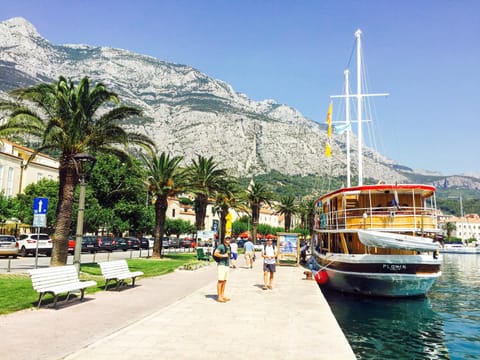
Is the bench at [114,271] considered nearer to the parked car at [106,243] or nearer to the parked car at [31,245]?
the parked car at [31,245]

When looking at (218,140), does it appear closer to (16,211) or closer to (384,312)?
(16,211)

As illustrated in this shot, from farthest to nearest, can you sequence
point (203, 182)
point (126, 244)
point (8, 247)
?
point (126, 244) < point (203, 182) < point (8, 247)

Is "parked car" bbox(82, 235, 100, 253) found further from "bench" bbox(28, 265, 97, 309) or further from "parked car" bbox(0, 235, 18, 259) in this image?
"bench" bbox(28, 265, 97, 309)

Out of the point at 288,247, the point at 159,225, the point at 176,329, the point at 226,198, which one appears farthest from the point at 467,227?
the point at 176,329

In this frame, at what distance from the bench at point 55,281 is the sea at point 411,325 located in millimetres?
7925

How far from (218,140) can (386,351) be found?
166045 mm

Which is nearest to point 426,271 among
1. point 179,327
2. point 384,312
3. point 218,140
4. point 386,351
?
point 384,312

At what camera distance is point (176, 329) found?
792cm

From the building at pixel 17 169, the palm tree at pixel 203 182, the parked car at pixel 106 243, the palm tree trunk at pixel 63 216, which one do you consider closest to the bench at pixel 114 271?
the palm tree trunk at pixel 63 216

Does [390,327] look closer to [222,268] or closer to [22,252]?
[222,268]

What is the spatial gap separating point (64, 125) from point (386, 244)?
15422mm

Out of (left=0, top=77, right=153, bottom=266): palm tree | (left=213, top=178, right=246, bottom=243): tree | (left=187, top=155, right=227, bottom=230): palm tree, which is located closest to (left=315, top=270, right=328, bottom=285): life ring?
(left=0, top=77, right=153, bottom=266): palm tree

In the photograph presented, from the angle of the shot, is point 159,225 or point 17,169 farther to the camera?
point 17,169

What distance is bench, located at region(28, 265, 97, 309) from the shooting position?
9.54 metres
